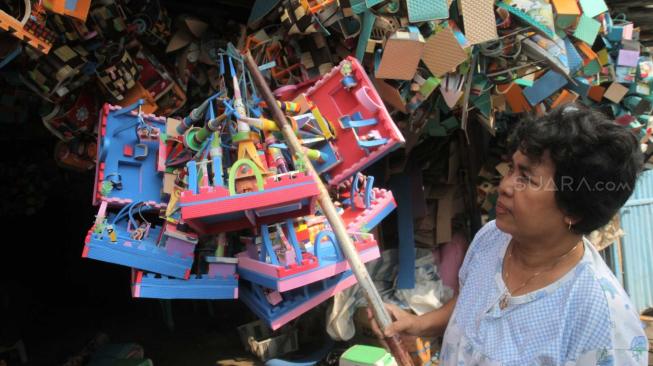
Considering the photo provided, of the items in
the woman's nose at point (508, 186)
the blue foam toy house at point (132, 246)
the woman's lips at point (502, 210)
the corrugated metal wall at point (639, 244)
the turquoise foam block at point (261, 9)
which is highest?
the turquoise foam block at point (261, 9)

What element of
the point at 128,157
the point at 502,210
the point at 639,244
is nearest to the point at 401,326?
the point at 502,210

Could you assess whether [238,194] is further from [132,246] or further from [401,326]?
[401,326]

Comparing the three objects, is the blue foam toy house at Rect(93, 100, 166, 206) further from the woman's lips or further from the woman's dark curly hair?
the woman's dark curly hair

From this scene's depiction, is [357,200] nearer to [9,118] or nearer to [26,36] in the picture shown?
[26,36]

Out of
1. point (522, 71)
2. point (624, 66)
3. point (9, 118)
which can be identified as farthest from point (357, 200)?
point (624, 66)

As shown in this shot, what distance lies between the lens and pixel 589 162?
106 centimetres

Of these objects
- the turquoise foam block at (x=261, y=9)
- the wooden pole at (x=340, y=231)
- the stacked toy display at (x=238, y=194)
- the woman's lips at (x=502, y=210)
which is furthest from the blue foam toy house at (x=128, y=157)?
the woman's lips at (x=502, y=210)

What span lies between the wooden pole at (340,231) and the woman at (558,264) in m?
0.20

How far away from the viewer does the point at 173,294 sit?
1673 mm

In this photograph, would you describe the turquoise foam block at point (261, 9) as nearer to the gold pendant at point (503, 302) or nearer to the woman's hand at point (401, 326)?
the woman's hand at point (401, 326)

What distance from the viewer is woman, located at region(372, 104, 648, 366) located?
105 centimetres

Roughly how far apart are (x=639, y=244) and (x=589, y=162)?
4479 millimetres

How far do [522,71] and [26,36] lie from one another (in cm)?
214

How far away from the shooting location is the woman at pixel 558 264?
1.05m
